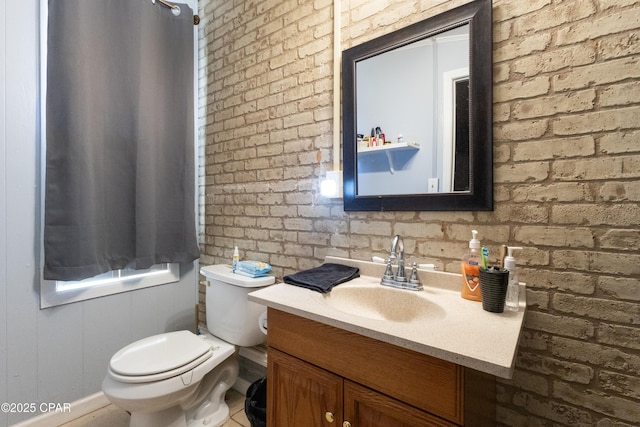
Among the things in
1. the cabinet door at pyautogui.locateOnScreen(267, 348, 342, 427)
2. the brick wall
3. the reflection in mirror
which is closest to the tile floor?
the cabinet door at pyautogui.locateOnScreen(267, 348, 342, 427)

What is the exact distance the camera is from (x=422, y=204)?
3.83 feet

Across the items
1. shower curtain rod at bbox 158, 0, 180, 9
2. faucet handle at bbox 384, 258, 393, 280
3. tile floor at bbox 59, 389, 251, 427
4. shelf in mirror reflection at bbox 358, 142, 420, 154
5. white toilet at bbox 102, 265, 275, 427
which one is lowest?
tile floor at bbox 59, 389, 251, 427

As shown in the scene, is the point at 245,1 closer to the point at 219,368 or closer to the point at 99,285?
the point at 99,285

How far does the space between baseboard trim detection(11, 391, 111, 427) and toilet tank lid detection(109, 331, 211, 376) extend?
567 mm

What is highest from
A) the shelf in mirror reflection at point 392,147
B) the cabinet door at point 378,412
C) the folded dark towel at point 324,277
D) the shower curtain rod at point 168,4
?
the shower curtain rod at point 168,4

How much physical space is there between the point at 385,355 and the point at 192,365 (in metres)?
1.02

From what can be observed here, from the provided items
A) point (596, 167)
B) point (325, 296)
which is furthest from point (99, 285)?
point (596, 167)

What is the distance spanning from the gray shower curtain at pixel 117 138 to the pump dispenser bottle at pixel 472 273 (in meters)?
1.72

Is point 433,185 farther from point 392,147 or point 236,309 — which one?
point 236,309

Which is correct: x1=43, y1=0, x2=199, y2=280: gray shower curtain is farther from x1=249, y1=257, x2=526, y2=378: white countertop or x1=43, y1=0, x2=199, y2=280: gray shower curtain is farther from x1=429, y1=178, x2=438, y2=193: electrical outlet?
x1=429, y1=178, x2=438, y2=193: electrical outlet

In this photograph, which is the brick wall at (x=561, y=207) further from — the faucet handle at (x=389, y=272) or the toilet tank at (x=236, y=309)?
the toilet tank at (x=236, y=309)

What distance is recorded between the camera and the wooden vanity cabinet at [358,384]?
687 mm

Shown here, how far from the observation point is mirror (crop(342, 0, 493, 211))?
3.40 feet

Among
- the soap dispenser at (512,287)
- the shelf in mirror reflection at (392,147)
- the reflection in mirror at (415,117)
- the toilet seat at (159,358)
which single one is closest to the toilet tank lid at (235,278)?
the toilet seat at (159,358)
